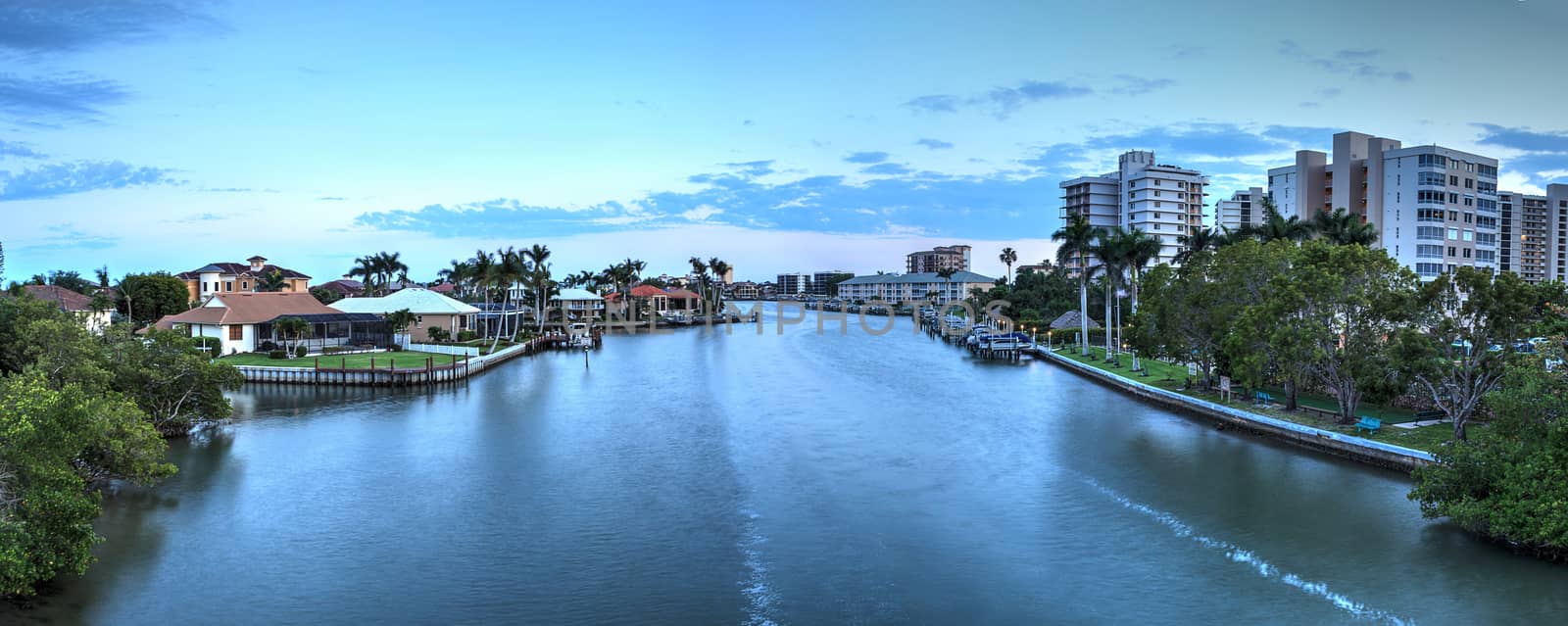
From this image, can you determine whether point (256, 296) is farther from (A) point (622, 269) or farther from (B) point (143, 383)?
(A) point (622, 269)

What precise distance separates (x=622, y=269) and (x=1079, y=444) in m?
110

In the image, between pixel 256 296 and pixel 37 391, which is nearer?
pixel 37 391

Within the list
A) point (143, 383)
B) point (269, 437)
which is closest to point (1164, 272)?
point (269, 437)

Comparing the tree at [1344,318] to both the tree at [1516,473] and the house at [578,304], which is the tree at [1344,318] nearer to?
the tree at [1516,473]

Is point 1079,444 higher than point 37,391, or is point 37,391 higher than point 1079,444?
point 37,391

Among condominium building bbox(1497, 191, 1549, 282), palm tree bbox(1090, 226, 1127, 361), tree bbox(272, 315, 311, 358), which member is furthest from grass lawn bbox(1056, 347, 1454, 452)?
condominium building bbox(1497, 191, 1549, 282)

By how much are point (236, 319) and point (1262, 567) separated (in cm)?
5480

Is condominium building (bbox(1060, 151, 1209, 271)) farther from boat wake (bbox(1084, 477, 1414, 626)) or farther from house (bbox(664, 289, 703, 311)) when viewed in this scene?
boat wake (bbox(1084, 477, 1414, 626))

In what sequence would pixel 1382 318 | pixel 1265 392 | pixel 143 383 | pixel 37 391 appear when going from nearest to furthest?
pixel 37 391 → pixel 1382 318 → pixel 143 383 → pixel 1265 392

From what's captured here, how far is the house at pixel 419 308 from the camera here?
221 ft

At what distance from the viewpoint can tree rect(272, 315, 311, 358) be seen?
2099 inches

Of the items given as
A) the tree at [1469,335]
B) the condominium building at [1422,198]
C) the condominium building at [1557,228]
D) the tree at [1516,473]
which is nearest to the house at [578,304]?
the condominium building at [1422,198]

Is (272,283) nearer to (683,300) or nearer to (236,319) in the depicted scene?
(236,319)

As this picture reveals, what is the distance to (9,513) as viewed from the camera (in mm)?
14891
